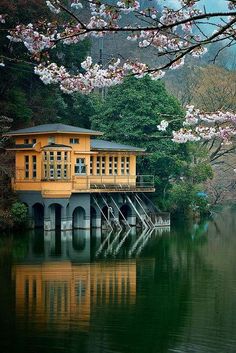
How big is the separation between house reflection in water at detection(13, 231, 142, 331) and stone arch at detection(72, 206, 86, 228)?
7776 millimetres

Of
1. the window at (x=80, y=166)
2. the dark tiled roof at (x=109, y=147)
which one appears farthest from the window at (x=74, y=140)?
the dark tiled roof at (x=109, y=147)

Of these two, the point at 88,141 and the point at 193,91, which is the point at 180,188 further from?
the point at 193,91

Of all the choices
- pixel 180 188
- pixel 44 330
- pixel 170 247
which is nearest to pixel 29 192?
pixel 170 247

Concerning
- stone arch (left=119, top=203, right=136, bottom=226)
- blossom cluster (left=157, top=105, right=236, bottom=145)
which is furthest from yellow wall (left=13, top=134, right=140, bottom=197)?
blossom cluster (left=157, top=105, right=236, bottom=145)

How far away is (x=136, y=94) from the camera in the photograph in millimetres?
37094

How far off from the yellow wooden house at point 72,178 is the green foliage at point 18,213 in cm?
91

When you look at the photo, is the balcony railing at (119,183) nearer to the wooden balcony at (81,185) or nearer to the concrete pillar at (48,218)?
the wooden balcony at (81,185)

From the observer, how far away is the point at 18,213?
29781mm

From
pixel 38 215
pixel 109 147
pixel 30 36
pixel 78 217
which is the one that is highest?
pixel 109 147

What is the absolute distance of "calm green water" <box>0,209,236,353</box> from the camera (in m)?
11.7

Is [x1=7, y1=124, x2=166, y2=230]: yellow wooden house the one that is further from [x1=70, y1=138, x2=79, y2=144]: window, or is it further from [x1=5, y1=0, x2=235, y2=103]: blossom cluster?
[x1=5, y1=0, x2=235, y2=103]: blossom cluster

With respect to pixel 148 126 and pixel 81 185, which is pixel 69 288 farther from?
pixel 148 126

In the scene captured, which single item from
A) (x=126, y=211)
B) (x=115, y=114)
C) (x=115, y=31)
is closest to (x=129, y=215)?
(x=126, y=211)

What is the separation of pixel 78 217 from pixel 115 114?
7897mm
